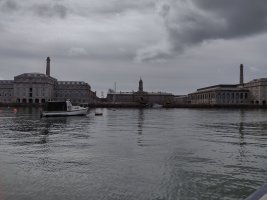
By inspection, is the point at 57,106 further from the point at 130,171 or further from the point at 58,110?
the point at 130,171

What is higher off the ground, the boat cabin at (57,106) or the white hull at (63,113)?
the boat cabin at (57,106)

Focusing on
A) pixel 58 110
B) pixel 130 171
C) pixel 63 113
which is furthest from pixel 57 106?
pixel 130 171

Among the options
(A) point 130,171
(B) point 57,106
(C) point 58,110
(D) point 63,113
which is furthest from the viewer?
(B) point 57,106

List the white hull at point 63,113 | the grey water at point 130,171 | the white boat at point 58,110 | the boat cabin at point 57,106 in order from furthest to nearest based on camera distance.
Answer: the boat cabin at point 57,106
the white boat at point 58,110
the white hull at point 63,113
the grey water at point 130,171

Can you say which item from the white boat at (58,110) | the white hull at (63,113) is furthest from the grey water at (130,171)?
the white boat at (58,110)

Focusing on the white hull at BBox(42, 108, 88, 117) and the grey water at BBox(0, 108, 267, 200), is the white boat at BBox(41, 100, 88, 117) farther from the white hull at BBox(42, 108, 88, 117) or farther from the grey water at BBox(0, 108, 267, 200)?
the grey water at BBox(0, 108, 267, 200)

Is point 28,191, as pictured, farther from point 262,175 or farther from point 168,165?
point 262,175

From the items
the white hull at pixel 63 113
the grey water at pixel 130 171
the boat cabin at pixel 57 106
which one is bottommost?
the grey water at pixel 130 171

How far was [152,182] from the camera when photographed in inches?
663

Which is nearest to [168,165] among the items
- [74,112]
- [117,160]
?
[117,160]

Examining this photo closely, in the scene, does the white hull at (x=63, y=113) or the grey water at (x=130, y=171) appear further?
the white hull at (x=63, y=113)

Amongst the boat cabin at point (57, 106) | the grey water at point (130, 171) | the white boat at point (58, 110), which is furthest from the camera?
the boat cabin at point (57, 106)

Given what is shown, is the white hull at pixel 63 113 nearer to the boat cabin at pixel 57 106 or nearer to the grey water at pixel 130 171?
the boat cabin at pixel 57 106

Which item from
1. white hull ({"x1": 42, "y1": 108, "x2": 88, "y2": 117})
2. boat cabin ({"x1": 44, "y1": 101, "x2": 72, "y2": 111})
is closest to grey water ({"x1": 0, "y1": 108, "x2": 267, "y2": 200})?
white hull ({"x1": 42, "y1": 108, "x2": 88, "y2": 117})
